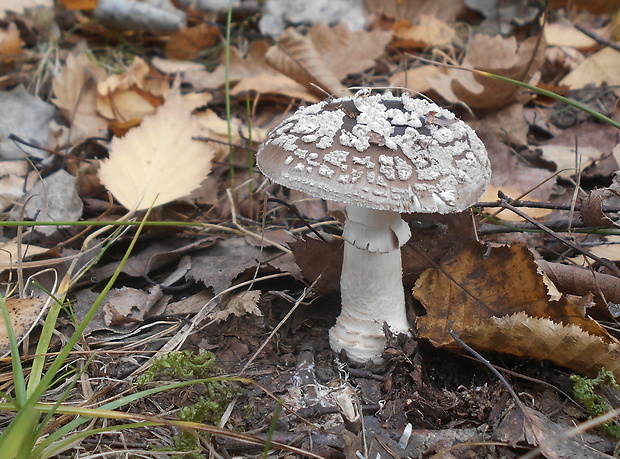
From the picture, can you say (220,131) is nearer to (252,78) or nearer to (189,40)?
(252,78)

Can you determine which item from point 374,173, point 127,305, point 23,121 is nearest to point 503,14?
point 374,173

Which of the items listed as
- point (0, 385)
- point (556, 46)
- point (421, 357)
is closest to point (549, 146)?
point (556, 46)

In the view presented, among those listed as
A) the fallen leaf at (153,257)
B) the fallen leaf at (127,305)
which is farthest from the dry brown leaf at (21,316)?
the fallen leaf at (153,257)

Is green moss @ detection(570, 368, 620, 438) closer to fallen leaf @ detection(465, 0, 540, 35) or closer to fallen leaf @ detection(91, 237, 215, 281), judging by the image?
fallen leaf @ detection(91, 237, 215, 281)

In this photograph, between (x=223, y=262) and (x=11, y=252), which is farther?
(x=223, y=262)

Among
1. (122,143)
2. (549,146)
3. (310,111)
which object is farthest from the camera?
(549,146)

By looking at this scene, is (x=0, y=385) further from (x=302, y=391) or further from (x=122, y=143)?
(x=122, y=143)

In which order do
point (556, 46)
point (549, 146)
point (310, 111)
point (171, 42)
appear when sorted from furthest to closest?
point (171, 42) → point (556, 46) → point (549, 146) → point (310, 111)
